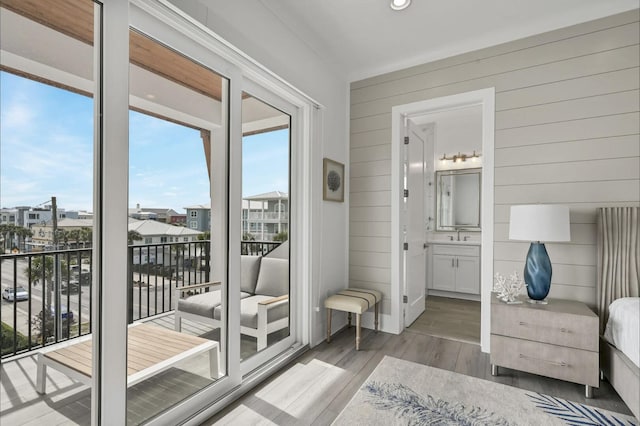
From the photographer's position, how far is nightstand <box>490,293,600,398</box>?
86.1 inches

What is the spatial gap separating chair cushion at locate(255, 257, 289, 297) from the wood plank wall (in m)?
1.91

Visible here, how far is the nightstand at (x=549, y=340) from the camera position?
2.19 metres

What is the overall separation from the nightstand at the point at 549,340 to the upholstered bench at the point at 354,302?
1069 millimetres

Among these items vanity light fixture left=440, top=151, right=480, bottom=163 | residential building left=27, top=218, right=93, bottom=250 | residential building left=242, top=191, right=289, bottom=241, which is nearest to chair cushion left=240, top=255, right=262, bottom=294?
residential building left=242, top=191, right=289, bottom=241

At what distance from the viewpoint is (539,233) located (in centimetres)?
234

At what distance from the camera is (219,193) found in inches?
84.7

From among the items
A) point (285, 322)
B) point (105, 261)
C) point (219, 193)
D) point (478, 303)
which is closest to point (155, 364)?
point (105, 261)

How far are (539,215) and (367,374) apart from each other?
5.80 ft

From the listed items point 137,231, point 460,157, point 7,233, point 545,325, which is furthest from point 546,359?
point 460,157

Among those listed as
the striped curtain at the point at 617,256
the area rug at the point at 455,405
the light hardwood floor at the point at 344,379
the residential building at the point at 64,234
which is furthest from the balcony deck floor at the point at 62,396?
the striped curtain at the point at 617,256

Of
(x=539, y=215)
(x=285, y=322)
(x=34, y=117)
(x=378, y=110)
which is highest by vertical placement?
(x=378, y=110)

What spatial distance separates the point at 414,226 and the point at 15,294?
3404 millimetres

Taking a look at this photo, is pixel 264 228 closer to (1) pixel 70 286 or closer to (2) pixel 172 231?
(2) pixel 172 231

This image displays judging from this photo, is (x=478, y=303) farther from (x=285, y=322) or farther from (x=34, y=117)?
(x=34, y=117)
